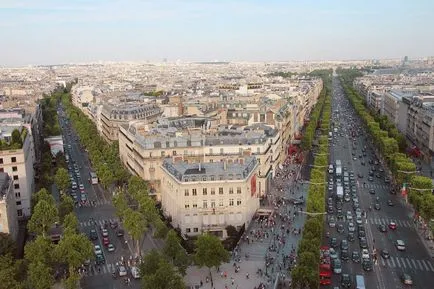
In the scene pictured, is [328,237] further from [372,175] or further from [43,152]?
[43,152]

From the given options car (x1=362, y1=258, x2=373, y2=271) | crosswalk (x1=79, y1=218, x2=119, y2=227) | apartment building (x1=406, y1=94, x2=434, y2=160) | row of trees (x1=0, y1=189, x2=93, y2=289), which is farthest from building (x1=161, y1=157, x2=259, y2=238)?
apartment building (x1=406, y1=94, x2=434, y2=160)

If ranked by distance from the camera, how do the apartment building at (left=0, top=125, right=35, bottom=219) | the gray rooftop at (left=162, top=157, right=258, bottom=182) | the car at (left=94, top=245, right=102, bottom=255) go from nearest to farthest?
the car at (left=94, top=245, right=102, bottom=255)
the gray rooftop at (left=162, top=157, right=258, bottom=182)
the apartment building at (left=0, top=125, right=35, bottom=219)

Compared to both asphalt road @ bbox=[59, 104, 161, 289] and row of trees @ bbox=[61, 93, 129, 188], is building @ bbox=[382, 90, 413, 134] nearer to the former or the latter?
row of trees @ bbox=[61, 93, 129, 188]

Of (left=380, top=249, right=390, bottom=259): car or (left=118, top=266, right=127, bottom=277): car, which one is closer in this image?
(left=118, top=266, right=127, bottom=277): car

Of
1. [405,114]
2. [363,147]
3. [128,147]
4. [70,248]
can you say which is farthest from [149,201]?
[405,114]

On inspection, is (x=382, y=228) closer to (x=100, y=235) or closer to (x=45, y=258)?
(x=100, y=235)

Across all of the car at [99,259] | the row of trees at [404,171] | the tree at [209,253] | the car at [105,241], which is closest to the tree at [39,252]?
the car at [99,259]
